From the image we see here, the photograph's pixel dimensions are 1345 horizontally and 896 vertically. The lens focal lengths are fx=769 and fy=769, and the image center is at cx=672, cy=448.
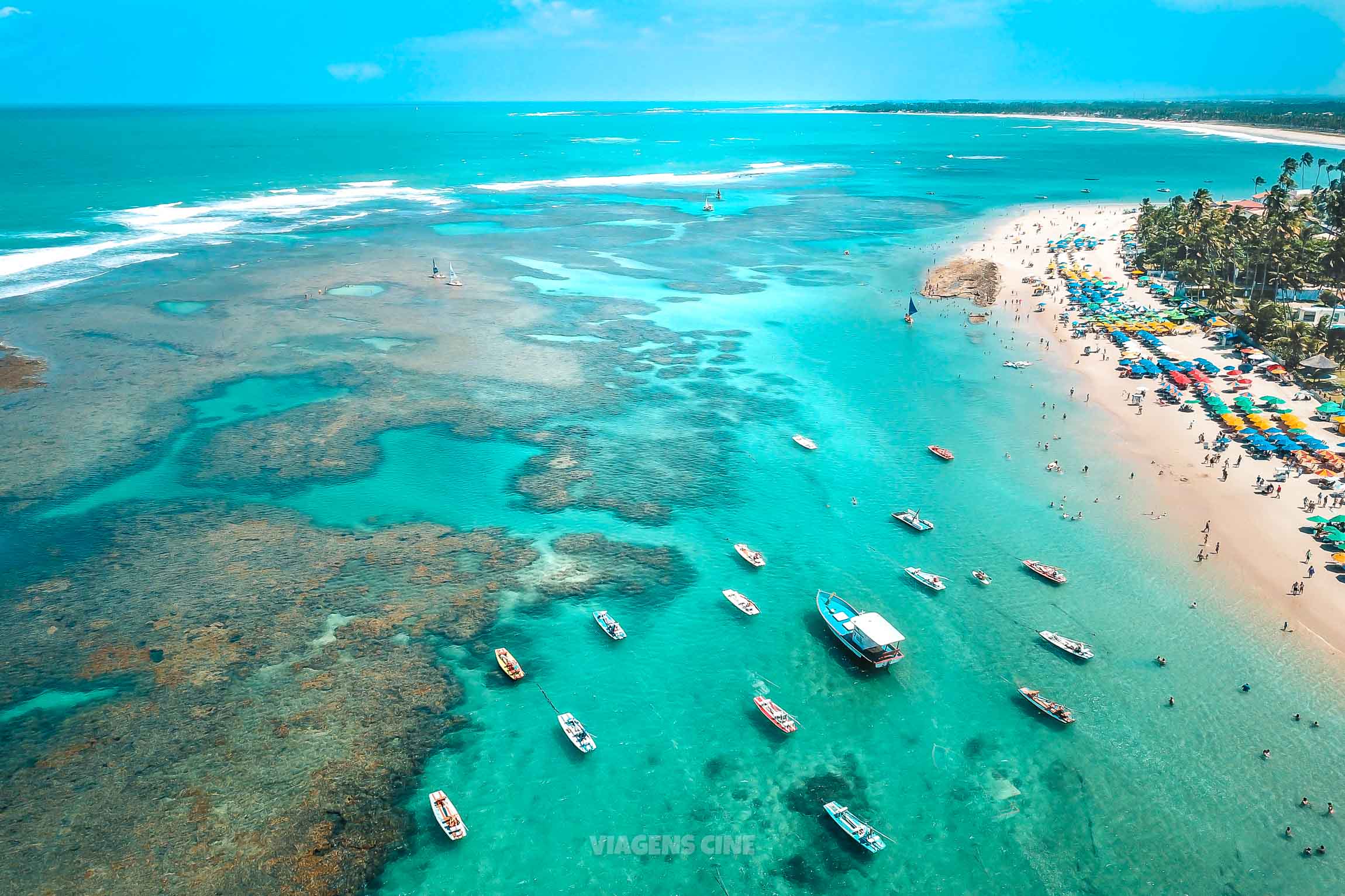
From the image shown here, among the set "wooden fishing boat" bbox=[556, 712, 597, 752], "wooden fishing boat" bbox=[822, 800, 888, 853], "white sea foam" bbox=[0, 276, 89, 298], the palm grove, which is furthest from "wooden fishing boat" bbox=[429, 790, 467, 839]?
"white sea foam" bbox=[0, 276, 89, 298]

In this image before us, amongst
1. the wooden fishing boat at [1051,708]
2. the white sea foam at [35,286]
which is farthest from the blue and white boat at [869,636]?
the white sea foam at [35,286]

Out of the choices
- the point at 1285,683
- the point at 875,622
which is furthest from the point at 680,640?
the point at 1285,683

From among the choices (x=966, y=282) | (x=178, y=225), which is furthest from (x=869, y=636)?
(x=178, y=225)

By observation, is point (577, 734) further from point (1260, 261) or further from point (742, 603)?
point (1260, 261)

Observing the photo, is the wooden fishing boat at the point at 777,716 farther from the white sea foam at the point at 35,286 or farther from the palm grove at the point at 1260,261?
the white sea foam at the point at 35,286

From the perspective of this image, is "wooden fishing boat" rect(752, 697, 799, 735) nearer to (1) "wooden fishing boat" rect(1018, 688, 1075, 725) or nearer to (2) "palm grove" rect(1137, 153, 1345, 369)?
(1) "wooden fishing boat" rect(1018, 688, 1075, 725)

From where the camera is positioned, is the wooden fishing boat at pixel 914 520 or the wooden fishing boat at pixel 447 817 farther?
the wooden fishing boat at pixel 914 520
